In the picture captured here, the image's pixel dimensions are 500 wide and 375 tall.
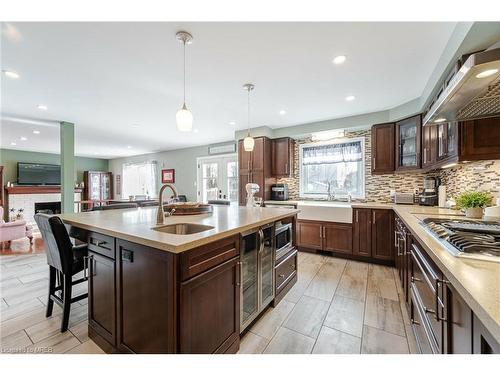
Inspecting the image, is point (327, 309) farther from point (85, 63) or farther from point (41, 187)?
point (41, 187)

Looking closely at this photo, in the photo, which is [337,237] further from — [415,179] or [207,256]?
[207,256]

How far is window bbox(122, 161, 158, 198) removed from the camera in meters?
7.76

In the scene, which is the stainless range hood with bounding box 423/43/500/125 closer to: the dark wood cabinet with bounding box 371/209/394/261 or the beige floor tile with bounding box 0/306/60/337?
the dark wood cabinet with bounding box 371/209/394/261

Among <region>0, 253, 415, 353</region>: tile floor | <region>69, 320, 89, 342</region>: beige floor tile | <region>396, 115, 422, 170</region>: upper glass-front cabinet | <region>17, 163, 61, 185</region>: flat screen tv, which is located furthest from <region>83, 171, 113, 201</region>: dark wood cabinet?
<region>396, 115, 422, 170</region>: upper glass-front cabinet

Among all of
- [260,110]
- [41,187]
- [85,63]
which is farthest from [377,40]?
[41,187]

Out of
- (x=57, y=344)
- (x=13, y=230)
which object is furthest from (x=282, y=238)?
(x=13, y=230)

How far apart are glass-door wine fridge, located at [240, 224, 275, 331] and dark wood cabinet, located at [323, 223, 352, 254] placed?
1.91 meters

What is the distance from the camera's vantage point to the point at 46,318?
1944 mm

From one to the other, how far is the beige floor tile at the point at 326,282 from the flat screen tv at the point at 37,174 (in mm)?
9029

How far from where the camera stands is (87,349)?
1.56m

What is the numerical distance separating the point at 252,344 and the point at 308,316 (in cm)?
64

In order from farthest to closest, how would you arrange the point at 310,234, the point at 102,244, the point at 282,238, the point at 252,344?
the point at 310,234
the point at 282,238
the point at 252,344
the point at 102,244

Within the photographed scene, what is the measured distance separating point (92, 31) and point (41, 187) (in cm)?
775

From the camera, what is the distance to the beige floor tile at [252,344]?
1548 millimetres
